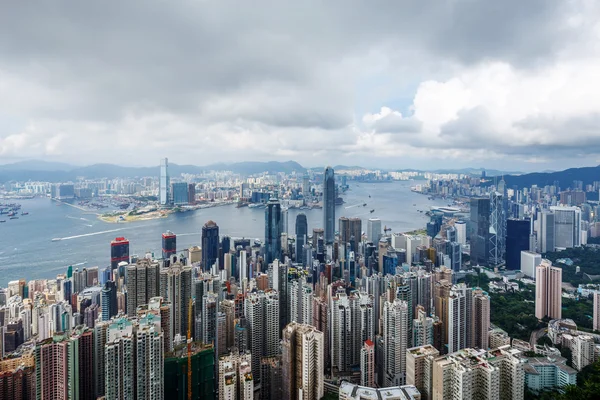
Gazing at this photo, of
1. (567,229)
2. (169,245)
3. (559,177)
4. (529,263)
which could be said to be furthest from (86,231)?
(559,177)

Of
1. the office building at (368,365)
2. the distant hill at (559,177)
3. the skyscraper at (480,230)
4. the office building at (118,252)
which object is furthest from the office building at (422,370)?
the distant hill at (559,177)

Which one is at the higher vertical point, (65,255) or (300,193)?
(300,193)

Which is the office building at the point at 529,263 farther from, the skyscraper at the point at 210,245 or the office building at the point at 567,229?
the skyscraper at the point at 210,245

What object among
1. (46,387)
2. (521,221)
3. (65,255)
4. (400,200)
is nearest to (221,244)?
(65,255)

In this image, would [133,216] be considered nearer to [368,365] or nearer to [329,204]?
[329,204]

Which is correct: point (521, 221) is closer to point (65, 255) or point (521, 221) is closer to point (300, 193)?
point (300, 193)

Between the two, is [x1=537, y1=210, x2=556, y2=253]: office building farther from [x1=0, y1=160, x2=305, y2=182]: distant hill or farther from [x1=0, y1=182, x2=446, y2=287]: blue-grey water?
[x1=0, y1=160, x2=305, y2=182]: distant hill

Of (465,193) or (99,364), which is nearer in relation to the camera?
(99,364)
